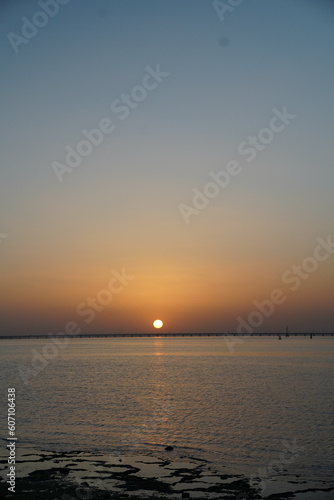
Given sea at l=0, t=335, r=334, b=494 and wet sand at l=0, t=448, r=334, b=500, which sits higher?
wet sand at l=0, t=448, r=334, b=500

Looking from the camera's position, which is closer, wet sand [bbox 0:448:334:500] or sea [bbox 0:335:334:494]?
wet sand [bbox 0:448:334:500]

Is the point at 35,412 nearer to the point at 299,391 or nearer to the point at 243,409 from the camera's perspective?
the point at 243,409

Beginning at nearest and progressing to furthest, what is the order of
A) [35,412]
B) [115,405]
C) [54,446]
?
[54,446]
[35,412]
[115,405]

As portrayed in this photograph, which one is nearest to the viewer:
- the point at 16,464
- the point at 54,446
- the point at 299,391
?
the point at 16,464

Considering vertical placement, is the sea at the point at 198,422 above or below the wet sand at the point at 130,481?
below

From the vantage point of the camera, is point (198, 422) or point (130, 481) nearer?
point (130, 481)

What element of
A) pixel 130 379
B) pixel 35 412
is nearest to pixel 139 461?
pixel 35 412

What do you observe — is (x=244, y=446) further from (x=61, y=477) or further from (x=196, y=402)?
(x=196, y=402)

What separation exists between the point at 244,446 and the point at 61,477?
41.8 feet

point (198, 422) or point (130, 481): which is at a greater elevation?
point (130, 481)

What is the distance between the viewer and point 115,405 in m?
49.4

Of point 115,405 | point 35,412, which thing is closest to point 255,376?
point 115,405

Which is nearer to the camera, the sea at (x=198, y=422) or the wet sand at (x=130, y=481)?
the wet sand at (x=130, y=481)

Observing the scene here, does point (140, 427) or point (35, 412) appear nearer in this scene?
point (140, 427)
